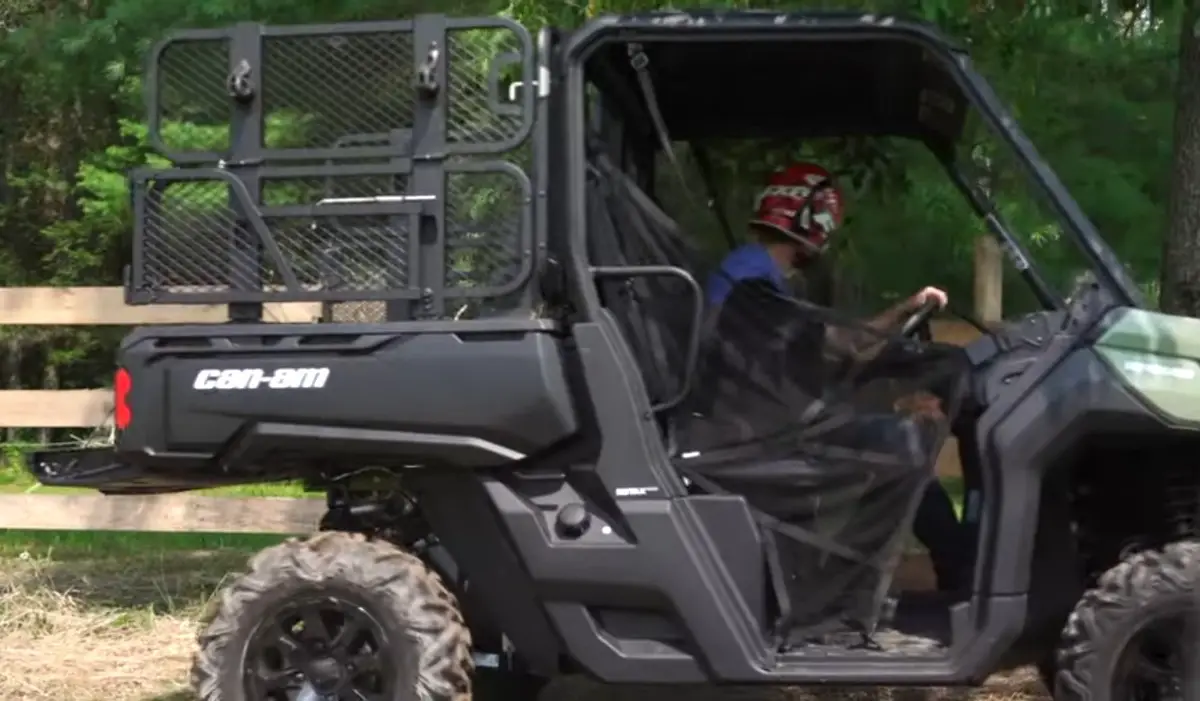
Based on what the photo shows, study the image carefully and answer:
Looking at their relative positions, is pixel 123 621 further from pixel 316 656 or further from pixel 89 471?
pixel 316 656

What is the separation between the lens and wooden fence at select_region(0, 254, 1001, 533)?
6723mm

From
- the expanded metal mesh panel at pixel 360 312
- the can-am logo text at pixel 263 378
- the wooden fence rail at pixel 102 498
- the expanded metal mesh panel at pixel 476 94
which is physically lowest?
the wooden fence rail at pixel 102 498

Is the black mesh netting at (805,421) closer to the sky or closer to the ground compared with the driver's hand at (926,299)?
closer to the ground

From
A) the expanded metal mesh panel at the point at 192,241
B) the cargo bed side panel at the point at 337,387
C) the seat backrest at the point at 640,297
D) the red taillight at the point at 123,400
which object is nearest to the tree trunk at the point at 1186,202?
the seat backrest at the point at 640,297

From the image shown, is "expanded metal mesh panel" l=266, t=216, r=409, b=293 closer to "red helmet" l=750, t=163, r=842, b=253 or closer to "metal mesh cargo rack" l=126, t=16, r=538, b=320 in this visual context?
"metal mesh cargo rack" l=126, t=16, r=538, b=320

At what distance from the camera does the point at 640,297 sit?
4062 mm

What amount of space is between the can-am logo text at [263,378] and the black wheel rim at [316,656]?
0.58 metres

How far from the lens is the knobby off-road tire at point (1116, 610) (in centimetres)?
369

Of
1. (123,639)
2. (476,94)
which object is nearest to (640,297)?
(476,94)

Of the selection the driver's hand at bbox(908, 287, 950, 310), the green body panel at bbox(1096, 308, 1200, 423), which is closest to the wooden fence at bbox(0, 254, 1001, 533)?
the driver's hand at bbox(908, 287, 950, 310)

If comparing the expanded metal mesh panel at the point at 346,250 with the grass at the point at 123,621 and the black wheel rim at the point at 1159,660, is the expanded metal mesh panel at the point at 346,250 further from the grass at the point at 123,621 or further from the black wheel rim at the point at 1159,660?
the black wheel rim at the point at 1159,660

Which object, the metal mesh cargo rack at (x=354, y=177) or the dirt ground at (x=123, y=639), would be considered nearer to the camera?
the metal mesh cargo rack at (x=354, y=177)

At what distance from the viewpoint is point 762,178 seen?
5.02 metres

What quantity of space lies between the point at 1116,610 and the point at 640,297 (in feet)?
4.83
